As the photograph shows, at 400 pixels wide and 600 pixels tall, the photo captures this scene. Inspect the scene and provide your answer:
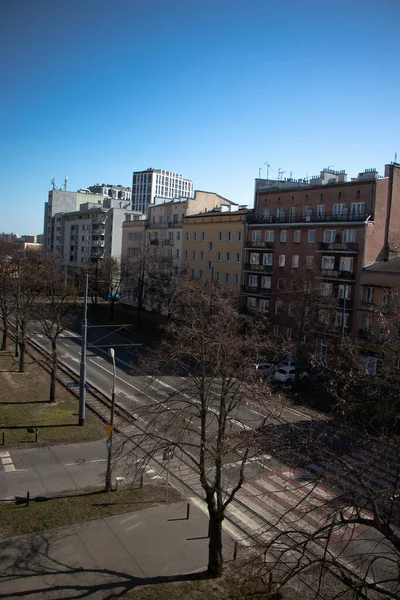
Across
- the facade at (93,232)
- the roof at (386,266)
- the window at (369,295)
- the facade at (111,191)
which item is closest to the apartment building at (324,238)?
the roof at (386,266)

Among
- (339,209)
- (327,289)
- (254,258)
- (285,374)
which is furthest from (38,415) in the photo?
(254,258)

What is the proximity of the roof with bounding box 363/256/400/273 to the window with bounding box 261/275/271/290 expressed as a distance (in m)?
12.0

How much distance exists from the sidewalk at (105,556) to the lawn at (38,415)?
8.52 meters

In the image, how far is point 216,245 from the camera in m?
Answer: 58.9

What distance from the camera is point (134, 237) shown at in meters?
76.4

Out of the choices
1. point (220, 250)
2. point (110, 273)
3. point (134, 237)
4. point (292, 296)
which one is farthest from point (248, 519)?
point (134, 237)

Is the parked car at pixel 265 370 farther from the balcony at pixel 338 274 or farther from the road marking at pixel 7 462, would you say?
the road marking at pixel 7 462

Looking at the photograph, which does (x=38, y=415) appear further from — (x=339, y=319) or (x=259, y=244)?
(x=259, y=244)

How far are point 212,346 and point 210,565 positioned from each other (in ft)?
20.3

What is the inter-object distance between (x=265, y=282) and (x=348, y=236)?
36.9ft

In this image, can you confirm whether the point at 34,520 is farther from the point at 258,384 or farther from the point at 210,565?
the point at 258,384

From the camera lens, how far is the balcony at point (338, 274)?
135ft

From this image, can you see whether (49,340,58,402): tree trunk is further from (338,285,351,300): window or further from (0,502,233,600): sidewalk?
(338,285,351,300): window

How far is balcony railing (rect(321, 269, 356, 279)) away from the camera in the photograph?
41.1 meters
